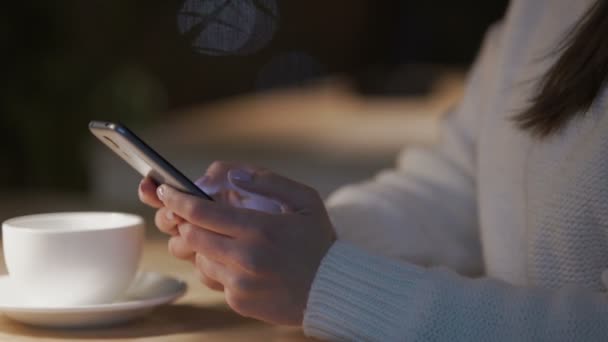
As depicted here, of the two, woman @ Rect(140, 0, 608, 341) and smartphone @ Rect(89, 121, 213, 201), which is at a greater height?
smartphone @ Rect(89, 121, 213, 201)

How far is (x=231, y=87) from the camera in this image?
143 inches

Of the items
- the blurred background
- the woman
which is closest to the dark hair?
the woman

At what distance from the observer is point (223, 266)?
0.67 m

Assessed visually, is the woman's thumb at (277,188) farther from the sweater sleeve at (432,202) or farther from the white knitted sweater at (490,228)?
the sweater sleeve at (432,202)

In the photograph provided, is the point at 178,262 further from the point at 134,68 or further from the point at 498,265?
the point at 134,68

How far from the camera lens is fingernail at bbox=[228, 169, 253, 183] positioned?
686 mm

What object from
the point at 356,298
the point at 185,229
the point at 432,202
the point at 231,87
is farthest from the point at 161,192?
the point at 231,87

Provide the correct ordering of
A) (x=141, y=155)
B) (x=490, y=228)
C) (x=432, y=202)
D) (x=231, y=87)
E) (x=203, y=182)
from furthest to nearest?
(x=231, y=87), (x=432, y=202), (x=490, y=228), (x=203, y=182), (x=141, y=155)

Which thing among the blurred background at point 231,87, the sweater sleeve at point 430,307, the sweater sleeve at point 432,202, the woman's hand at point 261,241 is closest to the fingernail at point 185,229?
the woman's hand at point 261,241

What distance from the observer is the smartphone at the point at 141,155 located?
0.62m

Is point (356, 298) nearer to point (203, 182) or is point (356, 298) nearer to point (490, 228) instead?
point (203, 182)

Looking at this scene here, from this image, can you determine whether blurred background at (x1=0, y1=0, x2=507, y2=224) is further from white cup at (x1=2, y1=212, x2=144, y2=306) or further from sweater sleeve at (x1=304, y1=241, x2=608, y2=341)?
sweater sleeve at (x1=304, y1=241, x2=608, y2=341)

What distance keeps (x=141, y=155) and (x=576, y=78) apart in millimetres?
377

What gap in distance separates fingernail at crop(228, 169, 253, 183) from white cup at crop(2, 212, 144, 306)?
101 millimetres
